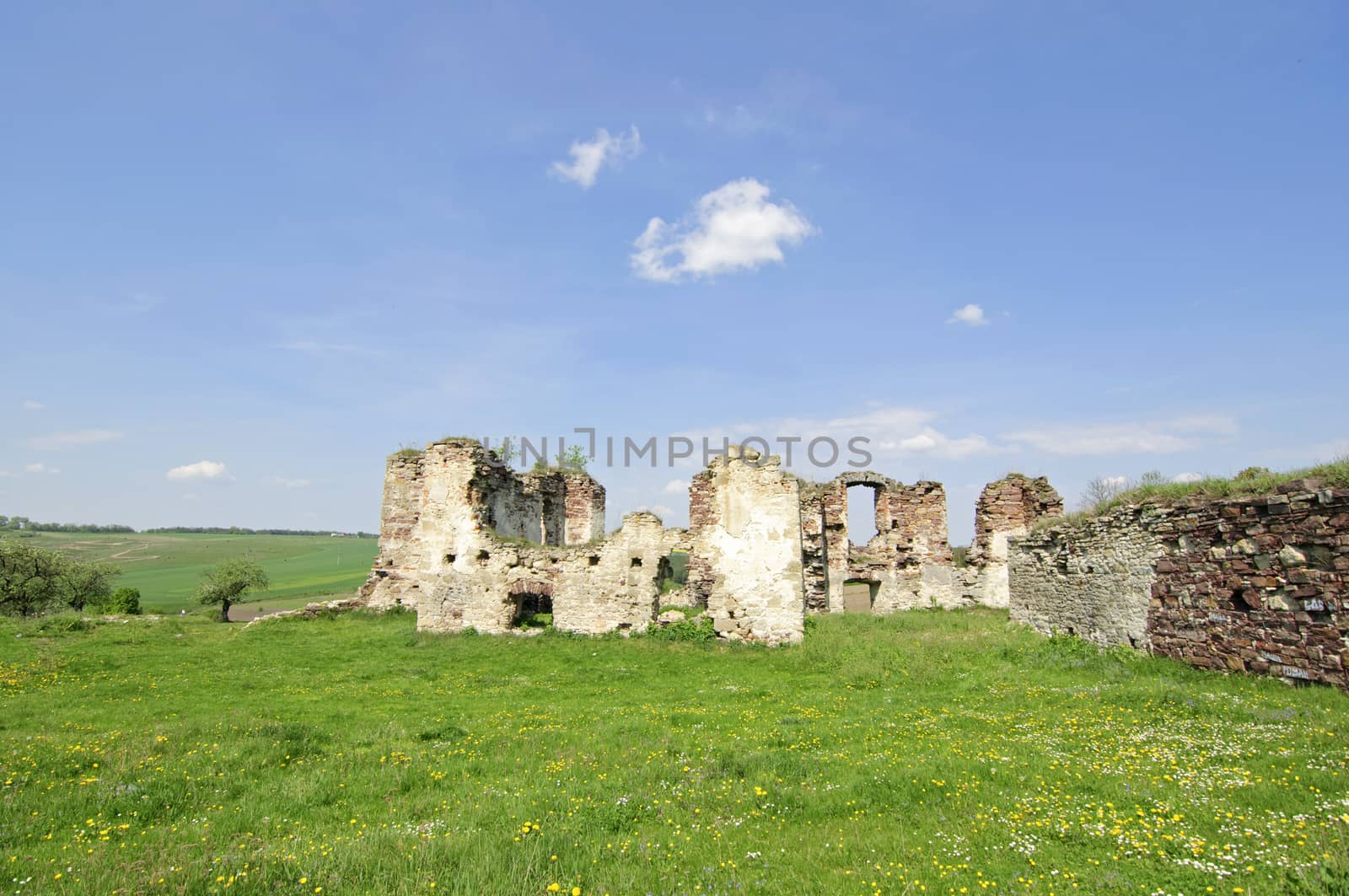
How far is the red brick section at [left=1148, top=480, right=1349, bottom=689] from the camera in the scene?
9.69 metres

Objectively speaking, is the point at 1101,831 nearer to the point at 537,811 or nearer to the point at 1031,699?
the point at 537,811

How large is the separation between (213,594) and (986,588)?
39.2m

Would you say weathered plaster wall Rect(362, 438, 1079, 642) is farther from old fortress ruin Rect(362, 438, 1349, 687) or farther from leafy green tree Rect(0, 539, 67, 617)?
leafy green tree Rect(0, 539, 67, 617)

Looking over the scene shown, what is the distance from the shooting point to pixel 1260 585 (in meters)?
10.8

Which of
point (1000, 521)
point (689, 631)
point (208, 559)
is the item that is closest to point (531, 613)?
point (689, 631)

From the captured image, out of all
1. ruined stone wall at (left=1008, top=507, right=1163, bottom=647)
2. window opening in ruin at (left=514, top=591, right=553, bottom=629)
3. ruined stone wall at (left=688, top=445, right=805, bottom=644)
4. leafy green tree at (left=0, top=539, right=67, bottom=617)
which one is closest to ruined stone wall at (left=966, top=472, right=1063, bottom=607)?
ruined stone wall at (left=1008, top=507, right=1163, bottom=647)

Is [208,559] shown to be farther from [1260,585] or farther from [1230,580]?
[1260,585]

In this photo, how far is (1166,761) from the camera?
682 cm

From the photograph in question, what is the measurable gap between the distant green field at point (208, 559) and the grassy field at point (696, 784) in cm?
2904

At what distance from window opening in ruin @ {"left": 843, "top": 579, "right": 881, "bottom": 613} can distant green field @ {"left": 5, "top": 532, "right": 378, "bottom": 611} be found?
25.7 m

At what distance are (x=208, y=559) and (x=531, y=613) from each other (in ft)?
300

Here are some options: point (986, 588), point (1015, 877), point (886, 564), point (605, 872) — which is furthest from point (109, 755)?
point (986, 588)

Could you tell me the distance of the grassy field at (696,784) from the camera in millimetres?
4961

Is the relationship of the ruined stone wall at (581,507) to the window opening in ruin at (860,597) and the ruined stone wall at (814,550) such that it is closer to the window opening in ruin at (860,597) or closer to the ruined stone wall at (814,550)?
the ruined stone wall at (814,550)
